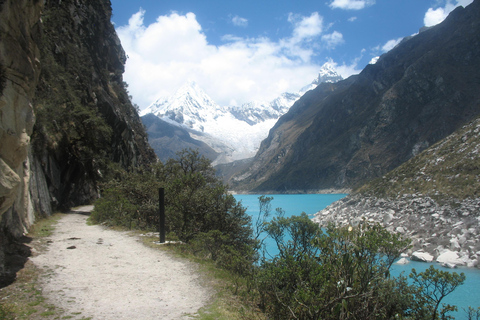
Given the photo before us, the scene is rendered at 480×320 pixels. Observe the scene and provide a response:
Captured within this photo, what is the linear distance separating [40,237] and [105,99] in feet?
83.6

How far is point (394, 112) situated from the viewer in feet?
323

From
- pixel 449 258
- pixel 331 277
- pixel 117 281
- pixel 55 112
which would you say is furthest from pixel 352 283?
pixel 55 112

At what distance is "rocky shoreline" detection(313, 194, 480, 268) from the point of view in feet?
57.3

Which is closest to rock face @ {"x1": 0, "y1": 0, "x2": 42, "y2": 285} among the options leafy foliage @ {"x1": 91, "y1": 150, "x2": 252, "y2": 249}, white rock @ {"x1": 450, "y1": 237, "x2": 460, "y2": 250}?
leafy foliage @ {"x1": 91, "y1": 150, "x2": 252, "y2": 249}

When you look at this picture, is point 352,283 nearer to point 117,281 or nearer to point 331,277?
point 331,277

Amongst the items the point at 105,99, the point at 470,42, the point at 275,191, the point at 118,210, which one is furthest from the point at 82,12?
the point at 275,191

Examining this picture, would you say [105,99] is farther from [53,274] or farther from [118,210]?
[53,274]

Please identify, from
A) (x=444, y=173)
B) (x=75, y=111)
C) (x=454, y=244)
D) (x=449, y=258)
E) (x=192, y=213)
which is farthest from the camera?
(x=444, y=173)

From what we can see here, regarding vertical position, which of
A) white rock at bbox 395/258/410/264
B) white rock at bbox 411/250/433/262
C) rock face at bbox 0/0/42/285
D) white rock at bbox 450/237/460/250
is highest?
rock face at bbox 0/0/42/285

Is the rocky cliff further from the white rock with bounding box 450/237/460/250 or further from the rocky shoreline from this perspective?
the white rock with bounding box 450/237/460/250

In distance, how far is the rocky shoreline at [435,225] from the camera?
17.5 metres

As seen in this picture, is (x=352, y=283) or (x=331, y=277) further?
(x=352, y=283)

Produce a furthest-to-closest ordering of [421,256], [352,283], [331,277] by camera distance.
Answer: [421,256] < [352,283] < [331,277]

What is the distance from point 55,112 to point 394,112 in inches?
4025
